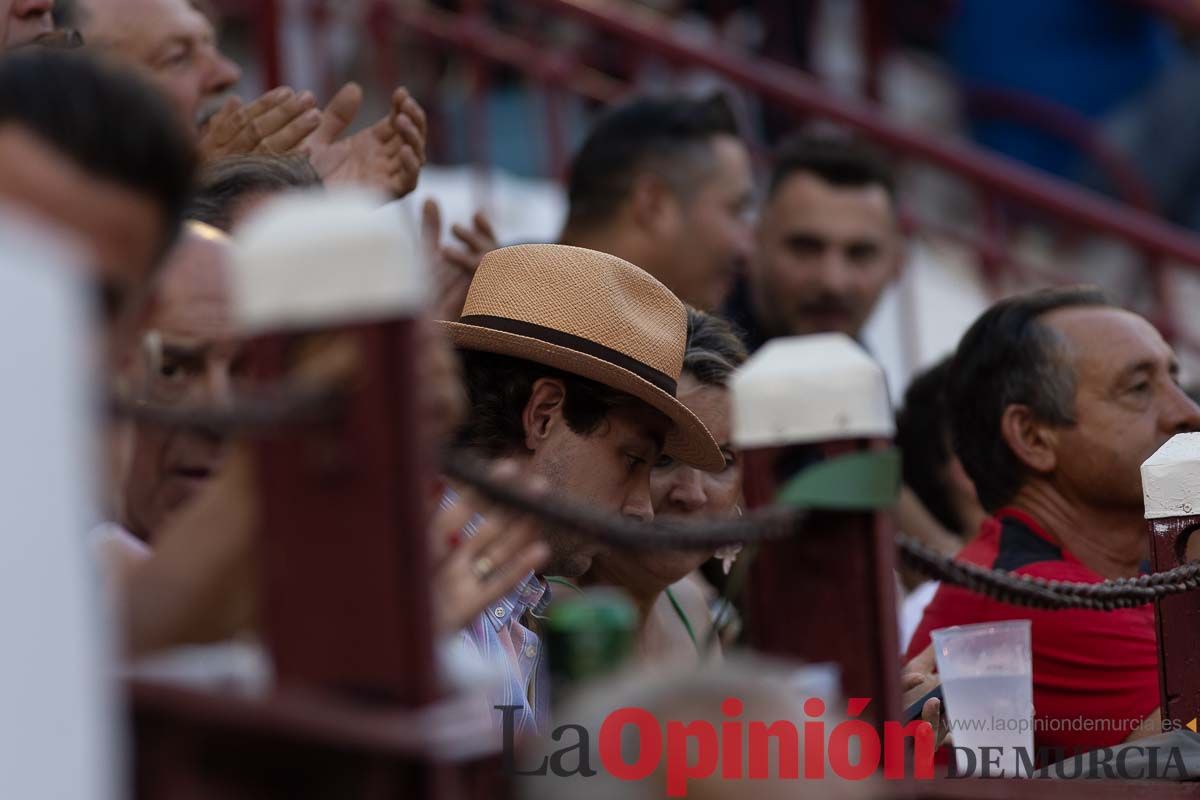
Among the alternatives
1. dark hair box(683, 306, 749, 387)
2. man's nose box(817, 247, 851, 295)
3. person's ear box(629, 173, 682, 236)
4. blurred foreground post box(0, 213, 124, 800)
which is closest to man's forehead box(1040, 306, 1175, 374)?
dark hair box(683, 306, 749, 387)

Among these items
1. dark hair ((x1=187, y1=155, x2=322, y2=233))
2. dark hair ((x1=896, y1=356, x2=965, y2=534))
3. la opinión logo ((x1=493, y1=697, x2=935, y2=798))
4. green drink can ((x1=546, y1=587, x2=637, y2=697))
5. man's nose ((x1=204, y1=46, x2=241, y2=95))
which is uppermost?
Result: man's nose ((x1=204, y1=46, x2=241, y2=95))

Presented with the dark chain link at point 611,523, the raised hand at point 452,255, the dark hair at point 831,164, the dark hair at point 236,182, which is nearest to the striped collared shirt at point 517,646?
the dark hair at point 236,182

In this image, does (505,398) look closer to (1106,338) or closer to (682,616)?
(682,616)

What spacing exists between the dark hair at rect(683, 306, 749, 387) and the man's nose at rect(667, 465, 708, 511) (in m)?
0.18

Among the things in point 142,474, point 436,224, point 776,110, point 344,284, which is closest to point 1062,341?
point 436,224

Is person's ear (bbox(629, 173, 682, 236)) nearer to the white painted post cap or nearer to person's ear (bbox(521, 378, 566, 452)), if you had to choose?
person's ear (bbox(521, 378, 566, 452))

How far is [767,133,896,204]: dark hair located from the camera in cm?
603

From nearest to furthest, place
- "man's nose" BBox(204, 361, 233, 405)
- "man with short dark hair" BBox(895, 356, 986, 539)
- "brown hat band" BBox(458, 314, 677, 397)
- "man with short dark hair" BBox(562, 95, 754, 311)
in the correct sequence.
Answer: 1. "man's nose" BBox(204, 361, 233, 405)
2. "brown hat band" BBox(458, 314, 677, 397)
3. "man with short dark hair" BBox(895, 356, 986, 539)
4. "man with short dark hair" BBox(562, 95, 754, 311)

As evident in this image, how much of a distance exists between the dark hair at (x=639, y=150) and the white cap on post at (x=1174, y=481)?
103 inches

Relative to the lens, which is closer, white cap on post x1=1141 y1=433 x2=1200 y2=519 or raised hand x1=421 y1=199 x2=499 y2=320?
white cap on post x1=1141 y1=433 x2=1200 y2=519

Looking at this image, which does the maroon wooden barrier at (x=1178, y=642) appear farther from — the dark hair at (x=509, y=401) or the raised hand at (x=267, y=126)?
the raised hand at (x=267, y=126)

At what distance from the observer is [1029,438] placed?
3873 millimetres

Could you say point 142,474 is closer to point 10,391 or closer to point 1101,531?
point 10,391

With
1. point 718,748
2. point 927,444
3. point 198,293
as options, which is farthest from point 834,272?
point 718,748
